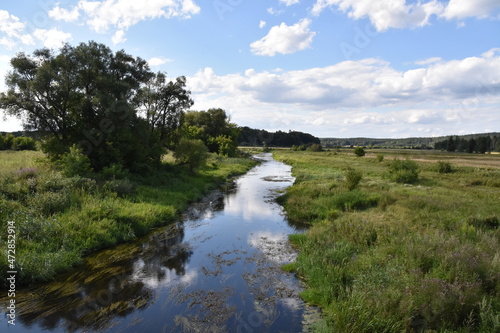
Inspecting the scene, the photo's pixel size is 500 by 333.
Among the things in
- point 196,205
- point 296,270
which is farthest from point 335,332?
point 196,205

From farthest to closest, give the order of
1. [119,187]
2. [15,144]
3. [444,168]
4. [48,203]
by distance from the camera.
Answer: [15,144], [444,168], [119,187], [48,203]

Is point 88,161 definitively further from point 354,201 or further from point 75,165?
point 354,201

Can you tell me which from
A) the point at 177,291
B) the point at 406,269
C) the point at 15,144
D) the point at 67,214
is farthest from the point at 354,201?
the point at 15,144

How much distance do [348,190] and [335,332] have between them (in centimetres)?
1619

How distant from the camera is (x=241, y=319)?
7.73 meters

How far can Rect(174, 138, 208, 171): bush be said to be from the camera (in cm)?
3441

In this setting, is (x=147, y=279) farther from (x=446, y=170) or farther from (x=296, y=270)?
(x=446, y=170)

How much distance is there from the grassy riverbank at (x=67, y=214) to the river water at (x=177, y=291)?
2.46 ft

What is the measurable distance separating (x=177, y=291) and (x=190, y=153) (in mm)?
26275

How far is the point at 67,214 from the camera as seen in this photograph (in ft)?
43.5

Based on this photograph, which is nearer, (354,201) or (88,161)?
(354,201)

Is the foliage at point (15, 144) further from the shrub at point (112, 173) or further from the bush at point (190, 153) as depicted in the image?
the shrub at point (112, 173)

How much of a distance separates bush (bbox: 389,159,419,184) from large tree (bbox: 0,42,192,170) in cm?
2511

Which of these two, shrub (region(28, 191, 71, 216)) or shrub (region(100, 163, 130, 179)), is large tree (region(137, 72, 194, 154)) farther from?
shrub (region(28, 191, 71, 216))
